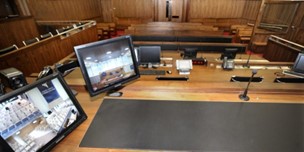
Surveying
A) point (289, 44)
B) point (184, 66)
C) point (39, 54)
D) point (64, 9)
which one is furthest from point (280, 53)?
point (64, 9)

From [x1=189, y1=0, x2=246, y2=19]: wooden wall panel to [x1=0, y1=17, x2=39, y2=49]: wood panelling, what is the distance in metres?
6.70

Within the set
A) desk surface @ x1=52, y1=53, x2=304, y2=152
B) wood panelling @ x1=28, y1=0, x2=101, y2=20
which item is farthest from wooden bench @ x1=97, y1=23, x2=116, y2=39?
desk surface @ x1=52, y1=53, x2=304, y2=152

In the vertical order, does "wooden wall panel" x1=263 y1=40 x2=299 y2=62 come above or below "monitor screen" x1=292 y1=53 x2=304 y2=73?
below

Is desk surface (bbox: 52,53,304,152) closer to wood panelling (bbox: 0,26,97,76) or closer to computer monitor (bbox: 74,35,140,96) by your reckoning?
computer monitor (bbox: 74,35,140,96)

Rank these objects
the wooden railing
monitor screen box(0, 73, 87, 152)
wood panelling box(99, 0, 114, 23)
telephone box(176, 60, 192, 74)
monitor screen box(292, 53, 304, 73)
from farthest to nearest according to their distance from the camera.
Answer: wood panelling box(99, 0, 114, 23)
the wooden railing
telephone box(176, 60, 192, 74)
monitor screen box(292, 53, 304, 73)
monitor screen box(0, 73, 87, 152)

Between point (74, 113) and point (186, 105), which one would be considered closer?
point (74, 113)

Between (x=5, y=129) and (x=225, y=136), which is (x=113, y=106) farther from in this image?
(x=225, y=136)

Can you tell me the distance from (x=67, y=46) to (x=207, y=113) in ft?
12.6

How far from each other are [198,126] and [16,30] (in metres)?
5.62

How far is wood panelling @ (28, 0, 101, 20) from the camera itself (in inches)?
209

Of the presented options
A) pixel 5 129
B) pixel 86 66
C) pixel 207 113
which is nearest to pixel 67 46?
pixel 86 66

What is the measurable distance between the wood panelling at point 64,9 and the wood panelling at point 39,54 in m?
2.44

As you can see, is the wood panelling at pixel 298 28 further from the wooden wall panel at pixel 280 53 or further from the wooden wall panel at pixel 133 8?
the wooden wall panel at pixel 133 8

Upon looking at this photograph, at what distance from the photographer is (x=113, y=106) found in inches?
A: 44.3
